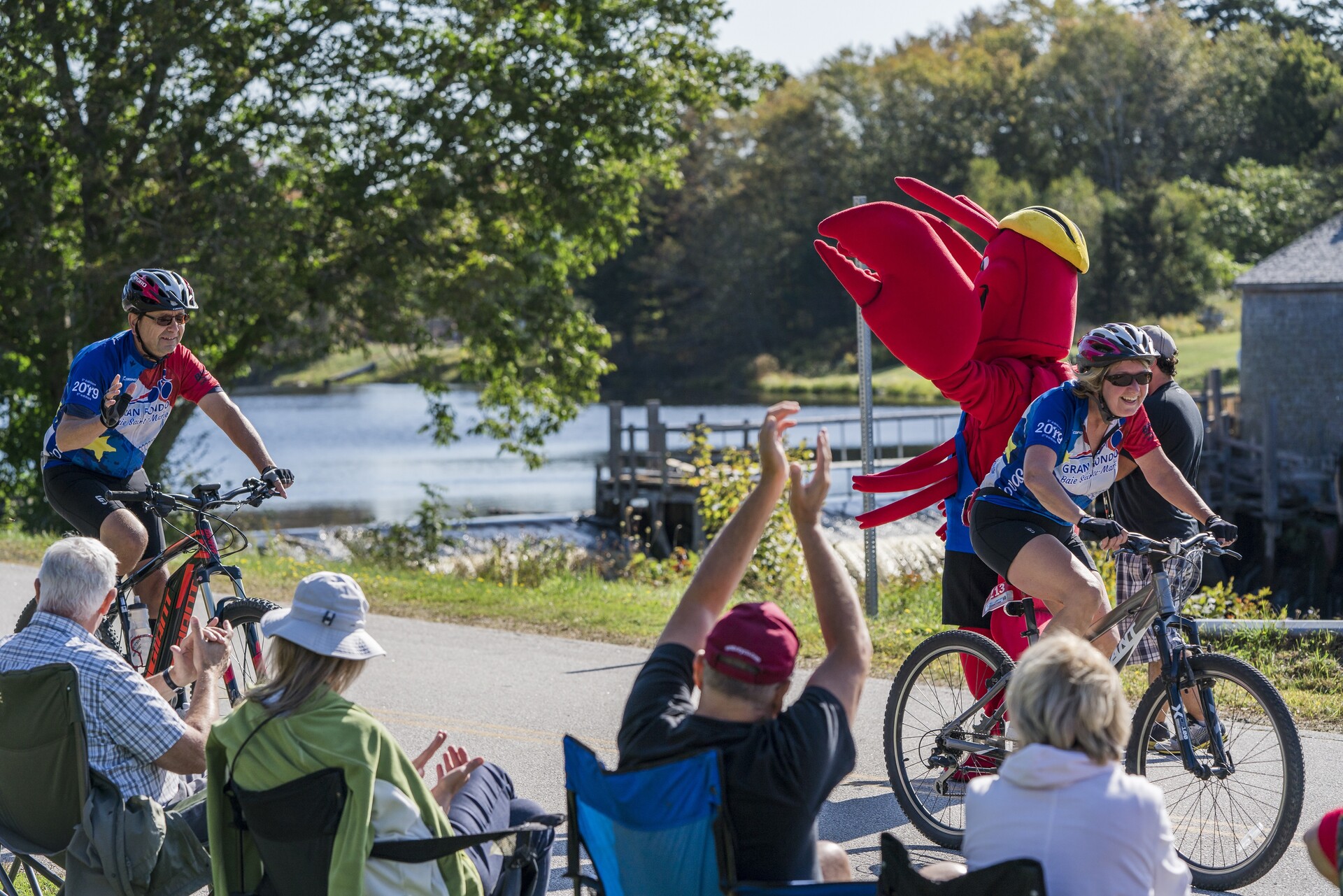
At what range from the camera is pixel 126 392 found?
613 centimetres

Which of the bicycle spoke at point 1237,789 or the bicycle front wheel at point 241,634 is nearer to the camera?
the bicycle spoke at point 1237,789

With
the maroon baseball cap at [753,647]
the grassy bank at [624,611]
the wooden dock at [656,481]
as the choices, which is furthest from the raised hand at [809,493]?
the wooden dock at [656,481]

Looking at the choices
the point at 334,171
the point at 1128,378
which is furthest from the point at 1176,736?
the point at 334,171

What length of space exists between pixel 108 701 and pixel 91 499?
2.71 m

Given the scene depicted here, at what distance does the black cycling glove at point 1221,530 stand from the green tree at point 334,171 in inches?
562

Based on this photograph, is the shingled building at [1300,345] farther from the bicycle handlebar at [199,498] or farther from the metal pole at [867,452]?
the bicycle handlebar at [199,498]

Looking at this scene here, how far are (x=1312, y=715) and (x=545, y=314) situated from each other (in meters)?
14.6

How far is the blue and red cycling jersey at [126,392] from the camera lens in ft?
19.8

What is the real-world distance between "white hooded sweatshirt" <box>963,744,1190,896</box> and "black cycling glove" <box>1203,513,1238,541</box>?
217 cm

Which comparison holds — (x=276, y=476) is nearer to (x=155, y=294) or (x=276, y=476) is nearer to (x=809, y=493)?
(x=155, y=294)

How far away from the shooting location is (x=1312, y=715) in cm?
690

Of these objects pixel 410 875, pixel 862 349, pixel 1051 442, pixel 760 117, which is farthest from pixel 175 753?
pixel 760 117

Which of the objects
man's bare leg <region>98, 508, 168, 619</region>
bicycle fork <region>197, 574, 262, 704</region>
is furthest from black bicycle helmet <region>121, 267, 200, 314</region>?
bicycle fork <region>197, 574, 262, 704</region>

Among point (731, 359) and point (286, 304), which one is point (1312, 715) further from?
point (731, 359)
